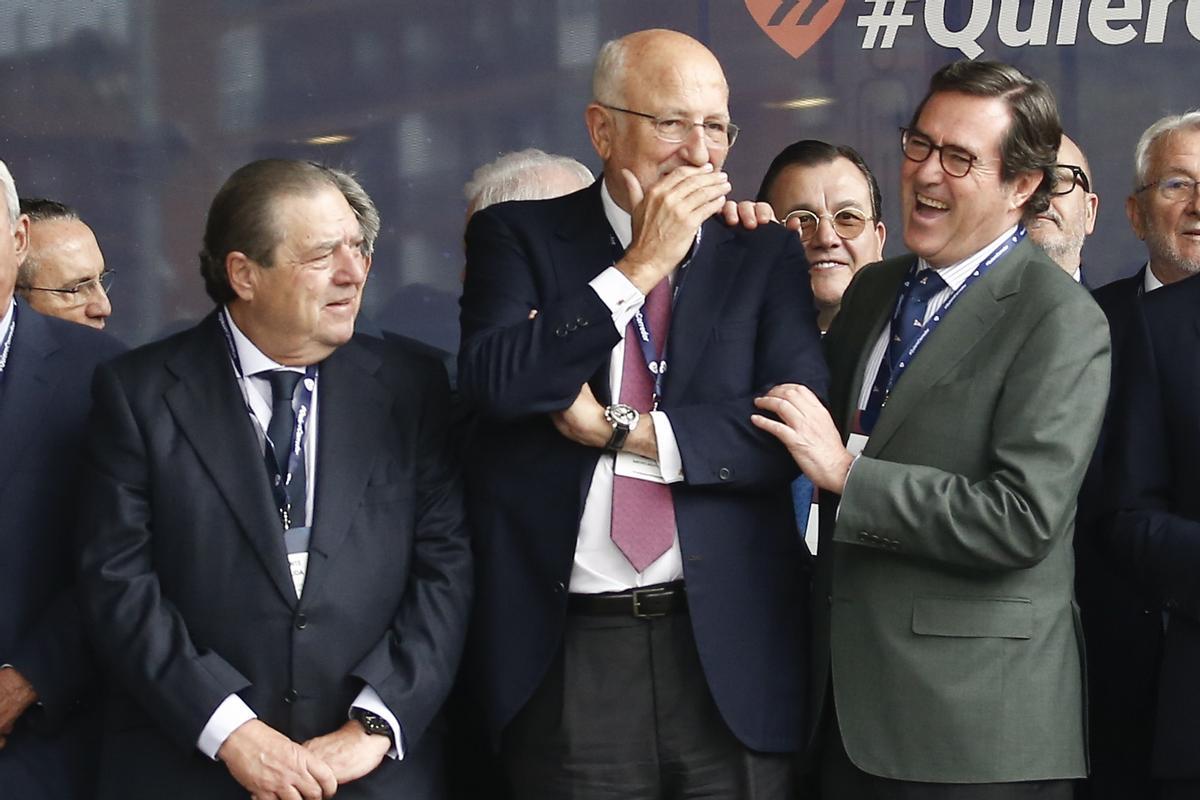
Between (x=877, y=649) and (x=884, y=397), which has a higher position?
(x=884, y=397)

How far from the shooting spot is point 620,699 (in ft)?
8.59

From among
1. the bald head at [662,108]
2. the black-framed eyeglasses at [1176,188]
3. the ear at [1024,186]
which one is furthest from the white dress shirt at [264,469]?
the black-framed eyeglasses at [1176,188]

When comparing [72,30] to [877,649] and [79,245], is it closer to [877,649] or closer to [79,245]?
[79,245]

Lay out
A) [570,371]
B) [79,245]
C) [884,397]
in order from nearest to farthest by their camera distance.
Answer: [570,371], [884,397], [79,245]

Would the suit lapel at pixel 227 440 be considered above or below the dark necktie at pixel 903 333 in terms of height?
below

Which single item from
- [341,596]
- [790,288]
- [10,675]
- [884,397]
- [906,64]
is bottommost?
[10,675]

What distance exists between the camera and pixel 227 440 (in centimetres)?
267

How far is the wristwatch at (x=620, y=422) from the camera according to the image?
A: 2.59 m

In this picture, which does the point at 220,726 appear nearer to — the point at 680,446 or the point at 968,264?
the point at 680,446

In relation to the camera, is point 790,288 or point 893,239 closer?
point 790,288

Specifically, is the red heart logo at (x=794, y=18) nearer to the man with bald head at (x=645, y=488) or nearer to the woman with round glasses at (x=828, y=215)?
the woman with round glasses at (x=828, y=215)

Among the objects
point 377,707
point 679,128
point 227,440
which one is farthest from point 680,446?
point 227,440

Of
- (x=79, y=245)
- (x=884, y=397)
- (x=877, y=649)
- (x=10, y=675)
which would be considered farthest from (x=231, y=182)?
(x=79, y=245)

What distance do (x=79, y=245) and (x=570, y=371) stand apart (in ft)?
8.05
